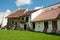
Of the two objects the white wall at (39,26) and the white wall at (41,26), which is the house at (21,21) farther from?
the white wall at (41,26)

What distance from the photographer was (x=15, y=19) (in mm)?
50812

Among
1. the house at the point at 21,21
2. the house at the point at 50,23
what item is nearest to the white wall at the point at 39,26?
the house at the point at 50,23

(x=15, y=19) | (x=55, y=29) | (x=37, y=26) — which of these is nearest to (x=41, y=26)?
(x=37, y=26)

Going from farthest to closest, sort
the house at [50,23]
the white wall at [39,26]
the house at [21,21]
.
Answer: the house at [21,21] → the white wall at [39,26] → the house at [50,23]

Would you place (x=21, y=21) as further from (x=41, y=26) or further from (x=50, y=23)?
(x=50, y=23)

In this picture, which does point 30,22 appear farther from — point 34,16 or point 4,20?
point 4,20

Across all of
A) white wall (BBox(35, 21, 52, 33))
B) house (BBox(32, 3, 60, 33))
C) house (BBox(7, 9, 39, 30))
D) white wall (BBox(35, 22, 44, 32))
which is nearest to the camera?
house (BBox(32, 3, 60, 33))

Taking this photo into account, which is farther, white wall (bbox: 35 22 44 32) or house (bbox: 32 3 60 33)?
white wall (bbox: 35 22 44 32)

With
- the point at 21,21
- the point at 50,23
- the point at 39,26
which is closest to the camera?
the point at 50,23

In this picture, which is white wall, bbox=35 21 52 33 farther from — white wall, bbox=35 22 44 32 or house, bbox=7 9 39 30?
house, bbox=7 9 39 30

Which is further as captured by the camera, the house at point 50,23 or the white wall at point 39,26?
the white wall at point 39,26

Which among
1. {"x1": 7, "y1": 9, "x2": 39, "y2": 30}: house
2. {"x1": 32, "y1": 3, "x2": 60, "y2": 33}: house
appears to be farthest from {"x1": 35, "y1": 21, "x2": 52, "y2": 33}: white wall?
{"x1": 7, "y1": 9, "x2": 39, "y2": 30}: house

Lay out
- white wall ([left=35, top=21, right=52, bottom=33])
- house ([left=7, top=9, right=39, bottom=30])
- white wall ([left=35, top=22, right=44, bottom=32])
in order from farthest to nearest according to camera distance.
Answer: house ([left=7, top=9, right=39, bottom=30])
white wall ([left=35, top=22, right=44, bottom=32])
white wall ([left=35, top=21, right=52, bottom=33])

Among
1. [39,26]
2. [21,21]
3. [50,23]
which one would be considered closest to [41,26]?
[39,26]
